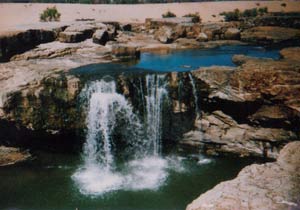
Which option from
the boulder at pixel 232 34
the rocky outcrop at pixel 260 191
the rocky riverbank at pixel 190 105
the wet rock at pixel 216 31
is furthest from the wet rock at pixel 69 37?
the rocky outcrop at pixel 260 191

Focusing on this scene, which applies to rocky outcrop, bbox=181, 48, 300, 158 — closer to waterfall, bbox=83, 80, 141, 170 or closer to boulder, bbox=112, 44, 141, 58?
waterfall, bbox=83, 80, 141, 170

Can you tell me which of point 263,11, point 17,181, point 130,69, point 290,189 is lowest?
point 17,181

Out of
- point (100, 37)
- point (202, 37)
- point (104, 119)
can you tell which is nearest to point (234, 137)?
point (104, 119)

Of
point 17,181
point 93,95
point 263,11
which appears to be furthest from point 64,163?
point 263,11

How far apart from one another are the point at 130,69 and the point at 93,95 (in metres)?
2.97

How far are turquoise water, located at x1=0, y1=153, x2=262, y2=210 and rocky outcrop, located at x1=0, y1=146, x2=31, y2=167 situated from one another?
1.67ft

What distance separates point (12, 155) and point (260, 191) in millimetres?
11913

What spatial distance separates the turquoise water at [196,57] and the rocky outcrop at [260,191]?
1081 centimetres

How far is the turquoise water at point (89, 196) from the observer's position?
40.9ft

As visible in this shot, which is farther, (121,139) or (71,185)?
(121,139)

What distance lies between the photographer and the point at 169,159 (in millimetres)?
16031

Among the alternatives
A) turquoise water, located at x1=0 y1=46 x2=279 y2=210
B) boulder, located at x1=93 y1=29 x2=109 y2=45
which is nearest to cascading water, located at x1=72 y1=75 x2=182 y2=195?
turquoise water, located at x1=0 y1=46 x2=279 y2=210

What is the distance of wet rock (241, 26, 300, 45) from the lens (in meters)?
28.8

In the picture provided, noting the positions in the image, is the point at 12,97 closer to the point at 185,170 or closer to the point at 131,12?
the point at 185,170
